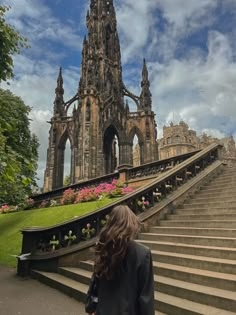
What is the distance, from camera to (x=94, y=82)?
109 feet

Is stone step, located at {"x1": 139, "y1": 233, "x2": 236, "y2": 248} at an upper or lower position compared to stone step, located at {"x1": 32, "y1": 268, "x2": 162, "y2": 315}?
upper

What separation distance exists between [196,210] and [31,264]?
4.92 m

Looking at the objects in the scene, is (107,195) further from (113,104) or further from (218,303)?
(113,104)

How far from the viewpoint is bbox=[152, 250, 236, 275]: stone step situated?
404 cm

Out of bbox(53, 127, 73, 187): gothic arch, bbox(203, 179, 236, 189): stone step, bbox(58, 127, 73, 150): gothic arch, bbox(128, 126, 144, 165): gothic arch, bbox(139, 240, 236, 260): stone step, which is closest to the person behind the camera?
bbox(139, 240, 236, 260): stone step

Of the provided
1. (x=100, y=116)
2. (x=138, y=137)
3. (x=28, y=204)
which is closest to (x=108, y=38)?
(x=100, y=116)

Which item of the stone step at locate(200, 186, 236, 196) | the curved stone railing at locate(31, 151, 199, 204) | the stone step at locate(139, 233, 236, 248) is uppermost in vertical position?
the curved stone railing at locate(31, 151, 199, 204)

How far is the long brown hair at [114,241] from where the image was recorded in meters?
1.89

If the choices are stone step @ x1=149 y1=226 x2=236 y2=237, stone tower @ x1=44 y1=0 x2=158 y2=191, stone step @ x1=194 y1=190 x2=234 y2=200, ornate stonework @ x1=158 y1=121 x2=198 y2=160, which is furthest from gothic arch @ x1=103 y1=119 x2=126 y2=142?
ornate stonework @ x1=158 y1=121 x2=198 y2=160

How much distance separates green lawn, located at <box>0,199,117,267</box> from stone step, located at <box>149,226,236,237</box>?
12.5 ft

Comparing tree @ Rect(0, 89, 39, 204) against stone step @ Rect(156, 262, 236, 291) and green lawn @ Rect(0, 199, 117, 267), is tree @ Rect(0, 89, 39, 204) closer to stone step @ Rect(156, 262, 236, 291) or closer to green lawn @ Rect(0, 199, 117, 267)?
green lawn @ Rect(0, 199, 117, 267)

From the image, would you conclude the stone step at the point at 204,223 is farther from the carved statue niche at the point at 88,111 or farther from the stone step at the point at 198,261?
the carved statue niche at the point at 88,111

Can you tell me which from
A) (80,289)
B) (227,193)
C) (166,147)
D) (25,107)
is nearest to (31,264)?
(80,289)

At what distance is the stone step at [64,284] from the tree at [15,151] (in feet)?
7.37
